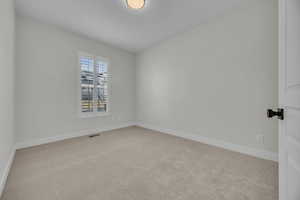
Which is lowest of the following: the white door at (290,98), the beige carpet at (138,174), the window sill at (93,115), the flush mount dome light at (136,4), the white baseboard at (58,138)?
the beige carpet at (138,174)

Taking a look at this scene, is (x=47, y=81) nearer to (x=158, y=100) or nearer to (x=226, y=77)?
(x=158, y=100)

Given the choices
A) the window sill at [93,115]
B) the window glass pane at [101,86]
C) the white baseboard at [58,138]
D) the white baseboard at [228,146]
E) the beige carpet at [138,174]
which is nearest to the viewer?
the beige carpet at [138,174]

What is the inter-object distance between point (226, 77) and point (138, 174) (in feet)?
7.97

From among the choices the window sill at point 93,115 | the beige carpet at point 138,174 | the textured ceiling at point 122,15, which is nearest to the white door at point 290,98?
the beige carpet at point 138,174

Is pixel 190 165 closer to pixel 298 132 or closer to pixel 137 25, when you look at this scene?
pixel 298 132

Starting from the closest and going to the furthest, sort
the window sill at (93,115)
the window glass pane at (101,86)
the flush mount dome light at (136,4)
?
the flush mount dome light at (136,4), the window sill at (93,115), the window glass pane at (101,86)

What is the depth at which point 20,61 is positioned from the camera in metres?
2.44

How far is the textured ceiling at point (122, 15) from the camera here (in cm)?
215

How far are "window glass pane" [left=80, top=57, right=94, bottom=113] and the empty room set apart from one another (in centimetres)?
3

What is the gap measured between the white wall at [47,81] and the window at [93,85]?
170 millimetres

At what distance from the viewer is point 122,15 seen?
2.46m

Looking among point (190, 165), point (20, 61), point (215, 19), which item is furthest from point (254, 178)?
point (20, 61)

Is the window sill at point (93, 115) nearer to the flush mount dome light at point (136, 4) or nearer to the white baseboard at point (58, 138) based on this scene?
the white baseboard at point (58, 138)

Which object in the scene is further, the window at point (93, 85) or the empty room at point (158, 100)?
the window at point (93, 85)
